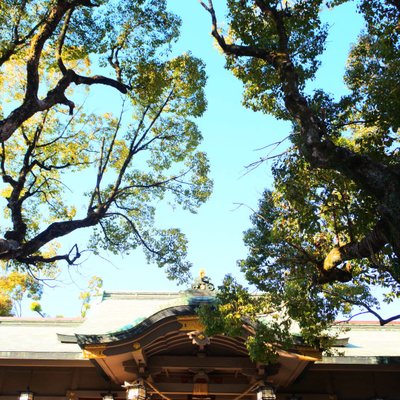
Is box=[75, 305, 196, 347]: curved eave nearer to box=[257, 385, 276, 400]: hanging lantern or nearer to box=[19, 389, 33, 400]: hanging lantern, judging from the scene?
box=[257, 385, 276, 400]: hanging lantern

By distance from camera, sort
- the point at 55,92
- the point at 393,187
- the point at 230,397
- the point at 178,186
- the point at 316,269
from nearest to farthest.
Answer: the point at 393,187 → the point at 316,269 → the point at 55,92 → the point at 230,397 → the point at 178,186

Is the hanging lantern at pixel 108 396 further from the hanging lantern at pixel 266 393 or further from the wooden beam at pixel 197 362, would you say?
the hanging lantern at pixel 266 393

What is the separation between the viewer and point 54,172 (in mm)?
12016

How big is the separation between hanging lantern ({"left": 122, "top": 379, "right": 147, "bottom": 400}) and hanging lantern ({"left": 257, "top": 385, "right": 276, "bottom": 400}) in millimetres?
2172

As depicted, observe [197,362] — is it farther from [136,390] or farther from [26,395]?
[26,395]

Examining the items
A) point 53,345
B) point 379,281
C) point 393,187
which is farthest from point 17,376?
point 393,187

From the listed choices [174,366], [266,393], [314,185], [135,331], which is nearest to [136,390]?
[174,366]

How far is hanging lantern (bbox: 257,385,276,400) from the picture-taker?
8484 millimetres

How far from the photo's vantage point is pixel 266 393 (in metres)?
8.51

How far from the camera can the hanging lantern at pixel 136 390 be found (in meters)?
8.47

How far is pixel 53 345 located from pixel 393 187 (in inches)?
323

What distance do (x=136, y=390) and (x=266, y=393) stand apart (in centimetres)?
242

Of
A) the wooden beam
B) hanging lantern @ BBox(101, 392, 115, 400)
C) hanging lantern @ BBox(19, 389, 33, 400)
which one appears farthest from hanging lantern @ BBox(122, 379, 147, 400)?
hanging lantern @ BBox(19, 389, 33, 400)

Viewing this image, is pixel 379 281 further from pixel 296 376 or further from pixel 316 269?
pixel 296 376
